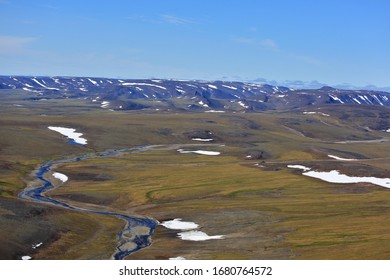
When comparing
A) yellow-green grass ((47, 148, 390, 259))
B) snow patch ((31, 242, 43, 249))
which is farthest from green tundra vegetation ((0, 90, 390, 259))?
snow patch ((31, 242, 43, 249))

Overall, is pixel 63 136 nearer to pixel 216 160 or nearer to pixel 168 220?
pixel 216 160

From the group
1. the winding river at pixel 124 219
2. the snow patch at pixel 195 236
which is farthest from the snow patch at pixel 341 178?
the snow patch at pixel 195 236

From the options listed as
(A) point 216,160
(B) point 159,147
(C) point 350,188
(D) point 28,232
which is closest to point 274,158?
(A) point 216,160

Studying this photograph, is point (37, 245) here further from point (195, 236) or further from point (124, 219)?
point (124, 219)

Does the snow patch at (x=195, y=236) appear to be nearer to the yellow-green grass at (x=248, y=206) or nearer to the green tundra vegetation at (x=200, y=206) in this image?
the yellow-green grass at (x=248, y=206)

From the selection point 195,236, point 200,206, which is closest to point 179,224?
point 195,236

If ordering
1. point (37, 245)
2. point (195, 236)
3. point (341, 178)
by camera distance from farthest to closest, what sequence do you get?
point (341, 178) < point (195, 236) < point (37, 245)

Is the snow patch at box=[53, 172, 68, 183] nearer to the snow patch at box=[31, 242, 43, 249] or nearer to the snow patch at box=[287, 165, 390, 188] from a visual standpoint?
the snow patch at box=[287, 165, 390, 188]

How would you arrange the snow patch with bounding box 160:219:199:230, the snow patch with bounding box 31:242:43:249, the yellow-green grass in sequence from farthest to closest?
the snow patch with bounding box 160:219:199:230 < the snow patch with bounding box 31:242:43:249 < the yellow-green grass

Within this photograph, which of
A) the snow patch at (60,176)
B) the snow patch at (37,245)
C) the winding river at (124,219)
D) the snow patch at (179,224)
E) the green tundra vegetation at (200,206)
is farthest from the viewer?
the snow patch at (60,176)

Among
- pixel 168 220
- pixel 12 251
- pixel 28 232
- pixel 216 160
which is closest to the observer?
pixel 12 251

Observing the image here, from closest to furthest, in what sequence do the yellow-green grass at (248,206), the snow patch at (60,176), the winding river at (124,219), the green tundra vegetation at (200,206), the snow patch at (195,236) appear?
the yellow-green grass at (248,206) < the green tundra vegetation at (200,206) < the winding river at (124,219) < the snow patch at (195,236) < the snow patch at (60,176)
